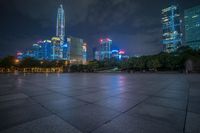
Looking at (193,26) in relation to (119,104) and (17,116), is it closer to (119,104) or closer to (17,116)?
(119,104)

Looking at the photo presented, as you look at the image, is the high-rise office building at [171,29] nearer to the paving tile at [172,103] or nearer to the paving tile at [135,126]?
the paving tile at [172,103]

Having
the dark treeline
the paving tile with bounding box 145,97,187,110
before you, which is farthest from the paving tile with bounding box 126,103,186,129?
the dark treeline

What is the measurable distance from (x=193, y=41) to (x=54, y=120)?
186 metres

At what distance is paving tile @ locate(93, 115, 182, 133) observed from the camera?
3.31 metres

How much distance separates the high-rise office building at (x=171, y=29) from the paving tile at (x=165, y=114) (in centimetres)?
19458

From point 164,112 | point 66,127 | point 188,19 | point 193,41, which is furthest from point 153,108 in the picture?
point 188,19

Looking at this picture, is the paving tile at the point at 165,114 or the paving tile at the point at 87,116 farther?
the paving tile at the point at 165,114

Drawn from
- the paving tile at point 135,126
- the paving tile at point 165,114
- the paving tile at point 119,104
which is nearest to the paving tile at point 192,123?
the paving tile at point 165,114

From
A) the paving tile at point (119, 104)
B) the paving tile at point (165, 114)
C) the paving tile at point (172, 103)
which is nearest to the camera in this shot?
the paving tile at point (165, 114)

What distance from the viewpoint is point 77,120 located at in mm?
3986

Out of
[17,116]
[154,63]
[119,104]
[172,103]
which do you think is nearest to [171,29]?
[154,63]

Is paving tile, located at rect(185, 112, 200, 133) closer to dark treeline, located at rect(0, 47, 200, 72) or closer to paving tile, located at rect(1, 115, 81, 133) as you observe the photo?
paving tile, located at rect(1, 115, 81, 133)

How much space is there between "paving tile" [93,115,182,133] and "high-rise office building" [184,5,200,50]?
17785 cm

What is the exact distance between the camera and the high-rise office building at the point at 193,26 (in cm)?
14701
